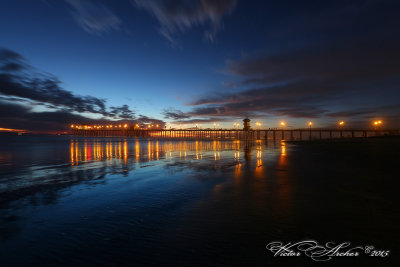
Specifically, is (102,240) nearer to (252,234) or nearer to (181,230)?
(181,230)

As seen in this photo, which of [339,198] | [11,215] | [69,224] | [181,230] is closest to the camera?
[181,230]

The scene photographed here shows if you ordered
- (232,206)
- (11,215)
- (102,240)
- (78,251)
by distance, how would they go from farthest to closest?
(232,206), (11,215), (102,240), (78,251)

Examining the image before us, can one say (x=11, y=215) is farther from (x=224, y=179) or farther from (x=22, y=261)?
(x=224, y=179)

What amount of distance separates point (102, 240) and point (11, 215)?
409 cm

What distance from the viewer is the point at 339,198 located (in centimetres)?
733

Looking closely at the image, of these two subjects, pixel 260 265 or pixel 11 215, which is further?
pixel 11 215

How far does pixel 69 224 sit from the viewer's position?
5559mm

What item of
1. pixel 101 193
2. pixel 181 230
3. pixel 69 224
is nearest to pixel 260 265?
pixel 181 230
